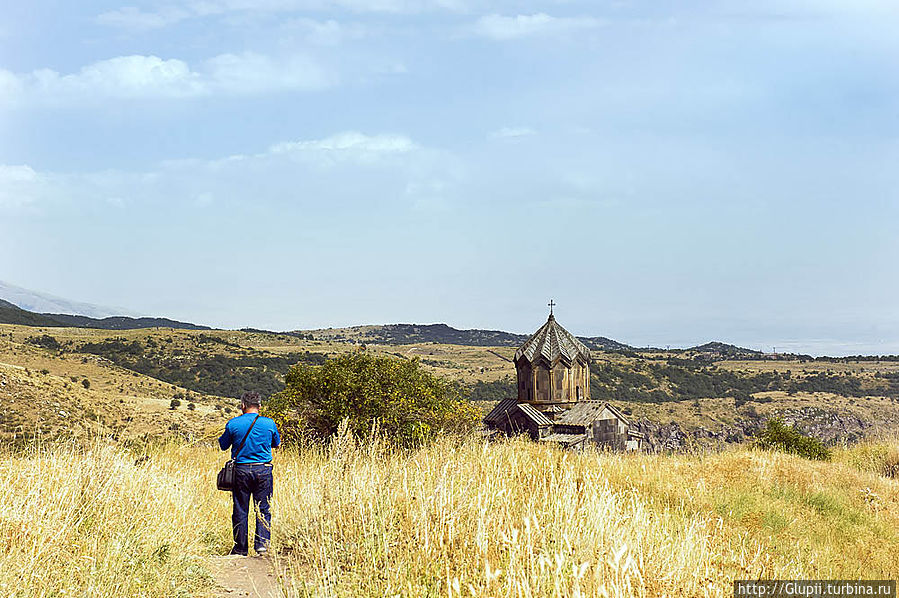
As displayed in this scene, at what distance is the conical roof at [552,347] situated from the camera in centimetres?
3042

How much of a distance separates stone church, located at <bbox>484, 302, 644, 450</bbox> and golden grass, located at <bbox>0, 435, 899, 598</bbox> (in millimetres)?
17399

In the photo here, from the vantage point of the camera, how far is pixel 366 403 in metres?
17.5

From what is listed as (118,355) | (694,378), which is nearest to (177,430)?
(118,355)

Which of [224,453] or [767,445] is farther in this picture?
[767,445]

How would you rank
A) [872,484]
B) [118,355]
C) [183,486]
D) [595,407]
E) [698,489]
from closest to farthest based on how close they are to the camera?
[183,486] < [698,489] < [872,484] < [595,407] < [118,355]

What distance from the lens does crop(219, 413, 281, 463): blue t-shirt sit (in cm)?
862

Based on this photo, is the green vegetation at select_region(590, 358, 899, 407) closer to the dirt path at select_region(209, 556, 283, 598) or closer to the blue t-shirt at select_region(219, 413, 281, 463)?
the blue t-shirt at select_region(219, 413, 281, 463)

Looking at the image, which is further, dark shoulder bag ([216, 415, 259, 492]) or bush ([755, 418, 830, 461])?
bush ([755, 418, 830, 461])

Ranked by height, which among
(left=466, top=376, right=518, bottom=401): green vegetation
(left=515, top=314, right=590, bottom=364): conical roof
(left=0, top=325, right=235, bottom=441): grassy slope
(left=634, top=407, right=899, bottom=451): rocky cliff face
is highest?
(left=515, top=314, right=590, bottom=364): conical roof

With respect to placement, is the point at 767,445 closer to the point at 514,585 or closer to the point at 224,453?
the point at 224,453

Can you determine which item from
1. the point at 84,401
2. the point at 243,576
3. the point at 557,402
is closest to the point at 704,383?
the point at 557,402

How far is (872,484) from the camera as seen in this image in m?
15.2

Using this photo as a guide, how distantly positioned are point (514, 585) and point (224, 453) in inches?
566

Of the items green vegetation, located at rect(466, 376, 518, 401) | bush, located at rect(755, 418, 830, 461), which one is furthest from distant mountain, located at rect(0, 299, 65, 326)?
bush, located at rect(755, 418, 830, 461)
